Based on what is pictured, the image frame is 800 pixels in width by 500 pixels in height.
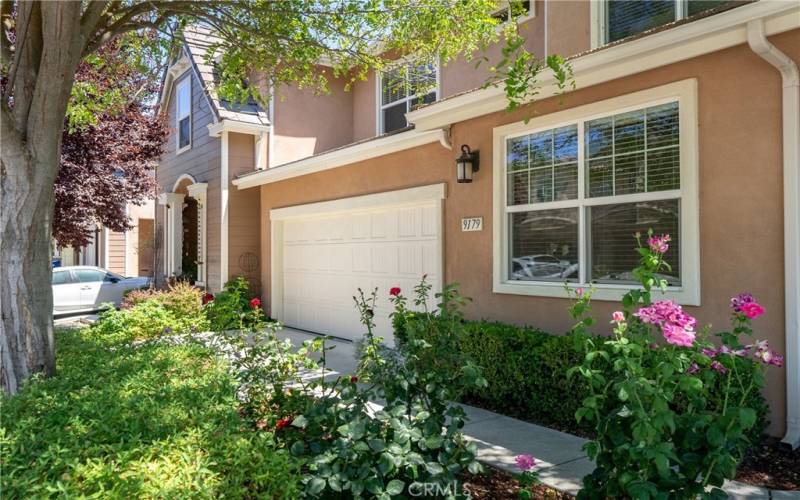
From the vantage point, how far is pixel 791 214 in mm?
4289

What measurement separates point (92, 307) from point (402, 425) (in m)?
14.3

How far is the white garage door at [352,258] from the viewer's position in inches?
323

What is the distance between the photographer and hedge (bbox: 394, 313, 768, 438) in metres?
5.05

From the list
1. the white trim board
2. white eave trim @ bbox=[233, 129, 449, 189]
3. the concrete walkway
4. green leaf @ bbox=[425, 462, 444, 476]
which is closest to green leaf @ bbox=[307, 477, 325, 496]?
green leaf @ bbox=[425, 462, 444, 476]

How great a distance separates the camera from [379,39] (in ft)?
23.5

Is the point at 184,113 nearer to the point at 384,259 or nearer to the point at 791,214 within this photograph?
the point at 384,259

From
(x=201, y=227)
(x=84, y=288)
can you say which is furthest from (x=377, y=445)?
(x=84, y=288)

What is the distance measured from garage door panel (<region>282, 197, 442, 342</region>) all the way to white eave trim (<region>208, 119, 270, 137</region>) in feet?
7.64

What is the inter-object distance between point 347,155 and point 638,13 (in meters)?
4.81

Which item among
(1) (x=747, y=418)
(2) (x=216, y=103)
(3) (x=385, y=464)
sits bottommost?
(3) (x=385, y=464)

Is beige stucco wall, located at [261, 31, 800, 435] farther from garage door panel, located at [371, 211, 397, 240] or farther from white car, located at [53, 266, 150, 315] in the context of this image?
white car, located at [53, 266, 150, 315]

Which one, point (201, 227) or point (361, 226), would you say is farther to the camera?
point (201, 227)

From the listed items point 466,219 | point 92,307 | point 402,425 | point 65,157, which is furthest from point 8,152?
point 92,307

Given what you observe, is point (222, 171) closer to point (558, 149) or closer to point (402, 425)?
point (558, 149)
